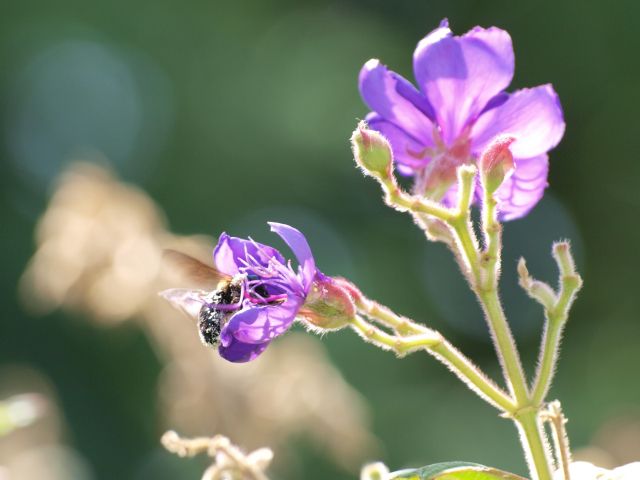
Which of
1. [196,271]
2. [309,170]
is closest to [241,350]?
[196,271]

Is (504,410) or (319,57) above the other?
(319,57)

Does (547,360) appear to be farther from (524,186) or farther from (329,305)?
(524,186)

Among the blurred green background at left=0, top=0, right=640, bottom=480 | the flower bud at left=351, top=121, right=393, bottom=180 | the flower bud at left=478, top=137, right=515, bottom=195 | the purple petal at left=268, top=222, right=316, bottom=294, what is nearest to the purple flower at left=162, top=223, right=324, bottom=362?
the purple petal at left=268, top=222, right=316, bottom=294

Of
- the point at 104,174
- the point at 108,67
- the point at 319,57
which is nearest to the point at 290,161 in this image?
the point at 319,57

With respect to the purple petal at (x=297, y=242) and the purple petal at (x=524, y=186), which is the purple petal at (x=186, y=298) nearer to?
the purple petal at (x=297, y=242)

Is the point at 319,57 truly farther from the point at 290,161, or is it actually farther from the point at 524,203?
the point at 524,203

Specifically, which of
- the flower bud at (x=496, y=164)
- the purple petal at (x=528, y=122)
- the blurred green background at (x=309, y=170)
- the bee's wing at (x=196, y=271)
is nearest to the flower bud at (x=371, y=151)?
the flower bud at (x=496, y=164)
